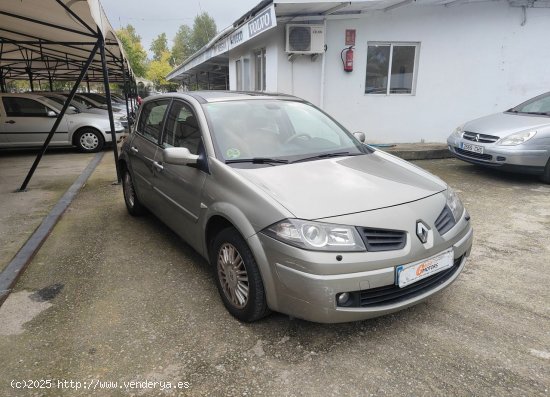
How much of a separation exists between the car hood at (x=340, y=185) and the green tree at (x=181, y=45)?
3284 inches

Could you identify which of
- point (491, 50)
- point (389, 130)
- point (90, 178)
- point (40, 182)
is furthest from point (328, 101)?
point (40, 182)

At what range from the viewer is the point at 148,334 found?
2.70 metres

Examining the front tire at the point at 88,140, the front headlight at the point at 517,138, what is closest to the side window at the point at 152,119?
the front headlight at the point at 517,138

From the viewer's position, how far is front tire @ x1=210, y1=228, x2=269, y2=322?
8.37ft

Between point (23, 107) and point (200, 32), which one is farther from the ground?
point (200, 32)

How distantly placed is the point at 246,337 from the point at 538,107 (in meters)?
7.02

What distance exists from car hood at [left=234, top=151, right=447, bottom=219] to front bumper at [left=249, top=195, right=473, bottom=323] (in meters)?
0.27

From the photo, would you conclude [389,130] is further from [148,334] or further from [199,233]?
[148,334]

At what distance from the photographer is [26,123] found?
1005 centimetres

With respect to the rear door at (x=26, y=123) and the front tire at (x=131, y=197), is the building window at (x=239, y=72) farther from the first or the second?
the front tire at (x=131, y=197)

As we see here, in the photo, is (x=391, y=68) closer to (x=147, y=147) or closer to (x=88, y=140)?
(x=147, y=147)

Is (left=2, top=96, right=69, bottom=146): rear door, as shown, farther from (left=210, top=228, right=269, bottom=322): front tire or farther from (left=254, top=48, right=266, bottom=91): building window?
(left=210, top=228, right=269, bottom=322): front tire

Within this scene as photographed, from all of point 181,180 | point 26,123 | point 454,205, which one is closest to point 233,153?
point 181,180

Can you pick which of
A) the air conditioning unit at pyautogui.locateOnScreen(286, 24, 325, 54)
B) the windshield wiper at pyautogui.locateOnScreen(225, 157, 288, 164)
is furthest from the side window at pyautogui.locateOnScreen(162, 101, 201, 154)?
the air conditioning unit at pyautogui.locateOnScreen(286, 24, 325, 54)
